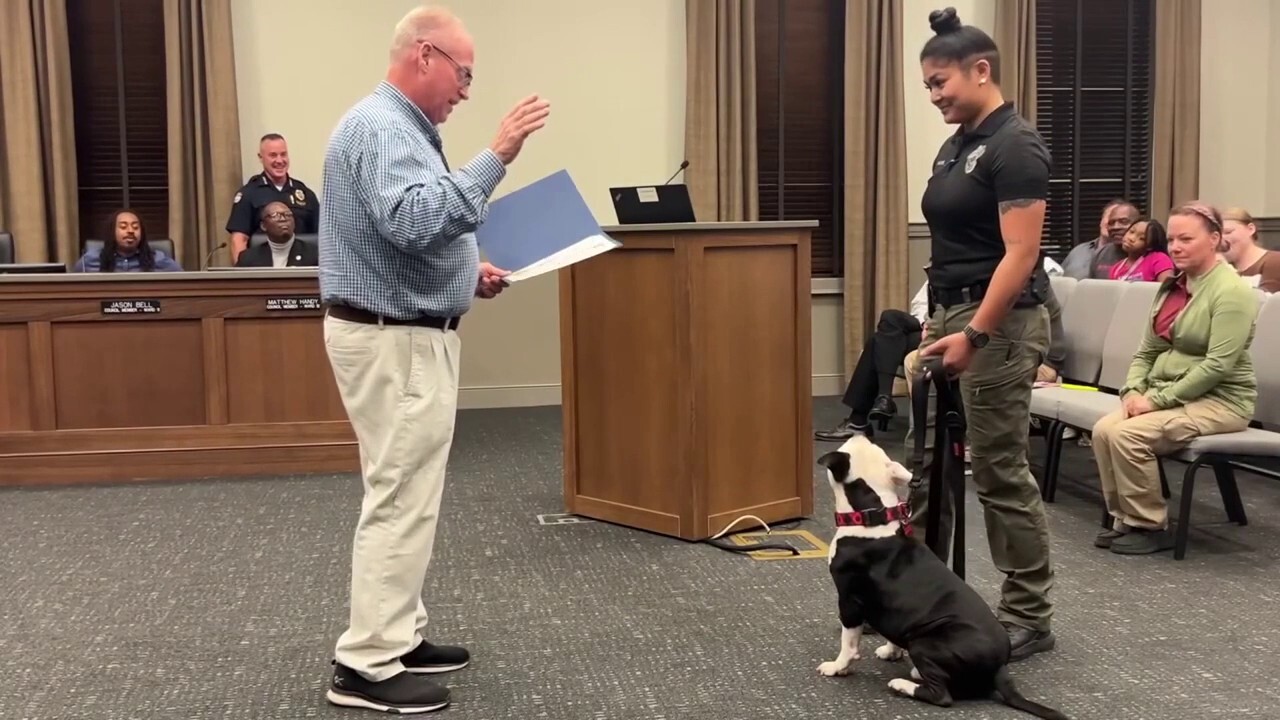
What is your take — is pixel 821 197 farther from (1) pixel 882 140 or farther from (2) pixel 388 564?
(2) pixel 388 564

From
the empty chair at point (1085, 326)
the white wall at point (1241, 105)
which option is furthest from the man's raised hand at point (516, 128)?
the white wall at point (1241, 105)

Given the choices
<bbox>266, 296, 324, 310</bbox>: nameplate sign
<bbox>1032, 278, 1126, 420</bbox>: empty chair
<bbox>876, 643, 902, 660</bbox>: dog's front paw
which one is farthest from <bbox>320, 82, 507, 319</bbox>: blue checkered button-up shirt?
<bbox>1032, 278, 1126, 420</bbox>: empty chair

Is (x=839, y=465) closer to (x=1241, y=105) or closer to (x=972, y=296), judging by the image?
(x=972, y=296)

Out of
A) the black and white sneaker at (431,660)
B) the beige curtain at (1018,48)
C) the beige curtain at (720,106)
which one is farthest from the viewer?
the beige curtain at (1018,48)

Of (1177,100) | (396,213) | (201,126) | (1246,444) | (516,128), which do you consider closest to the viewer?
(396,213)

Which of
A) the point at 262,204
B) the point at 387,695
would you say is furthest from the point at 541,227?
the point at 262,204

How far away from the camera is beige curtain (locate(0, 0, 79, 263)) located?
6289 mm

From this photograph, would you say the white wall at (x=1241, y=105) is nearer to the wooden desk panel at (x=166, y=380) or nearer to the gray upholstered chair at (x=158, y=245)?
the wooden desk panel at (x=166, y=380)

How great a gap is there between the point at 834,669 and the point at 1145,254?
3.84 m

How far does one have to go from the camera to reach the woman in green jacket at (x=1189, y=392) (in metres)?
3.60

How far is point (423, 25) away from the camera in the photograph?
2311 millimetres

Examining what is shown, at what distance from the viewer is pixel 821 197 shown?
24.7 feet

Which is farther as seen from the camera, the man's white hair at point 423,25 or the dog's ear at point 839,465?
the dog's ear at point 839,465

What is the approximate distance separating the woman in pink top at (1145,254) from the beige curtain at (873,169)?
70.0 inches
